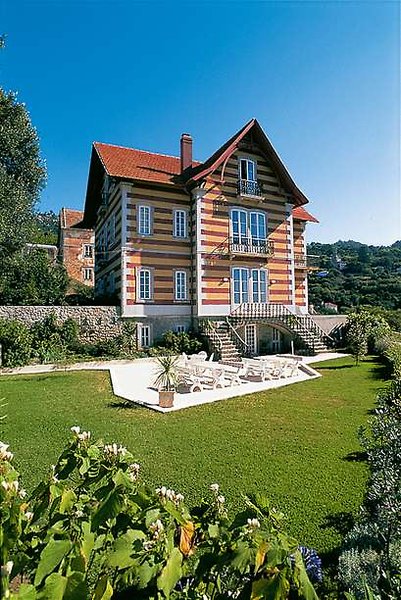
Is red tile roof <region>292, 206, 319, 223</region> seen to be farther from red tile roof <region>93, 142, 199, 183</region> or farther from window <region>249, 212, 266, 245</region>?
red tile roof <region>93, 142, 199, 183</region>

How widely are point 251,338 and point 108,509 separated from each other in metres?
21.1

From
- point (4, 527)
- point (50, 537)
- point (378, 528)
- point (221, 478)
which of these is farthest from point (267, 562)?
point (221, 478)

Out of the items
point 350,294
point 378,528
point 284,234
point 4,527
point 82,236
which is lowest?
point 378,528

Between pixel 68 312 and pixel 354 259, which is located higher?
pixel 354 259

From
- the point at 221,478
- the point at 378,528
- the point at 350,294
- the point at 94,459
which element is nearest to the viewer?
the point at 94,459

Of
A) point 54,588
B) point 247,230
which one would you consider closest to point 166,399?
point 54,588

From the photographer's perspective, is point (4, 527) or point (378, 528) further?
point (378, 528)

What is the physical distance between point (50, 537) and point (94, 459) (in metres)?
0.64

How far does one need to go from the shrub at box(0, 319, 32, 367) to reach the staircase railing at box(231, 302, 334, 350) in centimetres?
1066

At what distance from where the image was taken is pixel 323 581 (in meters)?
3.42

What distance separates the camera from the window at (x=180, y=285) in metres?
21.0

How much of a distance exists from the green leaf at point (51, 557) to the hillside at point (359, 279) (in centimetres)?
3429

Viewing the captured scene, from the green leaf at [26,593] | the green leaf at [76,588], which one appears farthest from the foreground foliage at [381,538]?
the green leaf at [26,593]

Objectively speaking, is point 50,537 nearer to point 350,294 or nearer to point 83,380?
point 83,380
